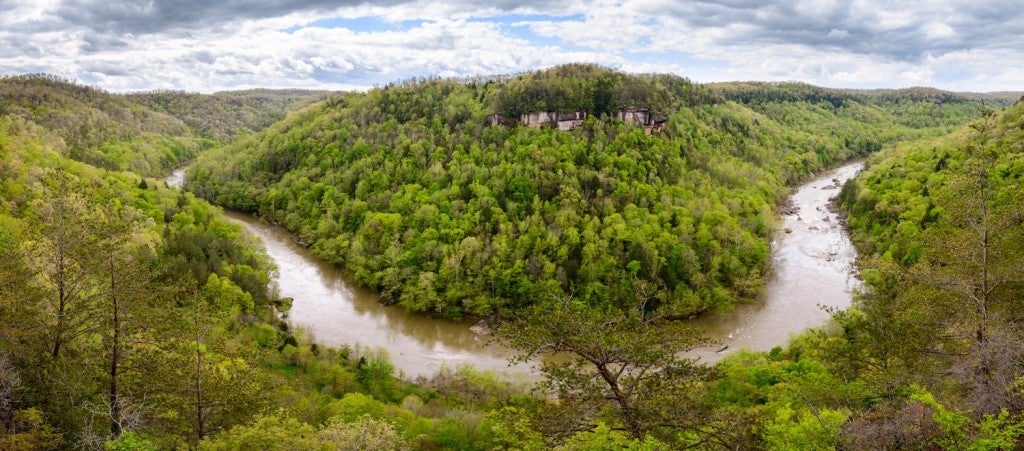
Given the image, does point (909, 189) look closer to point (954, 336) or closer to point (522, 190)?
point (522, 190)

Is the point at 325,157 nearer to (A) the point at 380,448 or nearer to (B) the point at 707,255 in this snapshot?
(B) the point at 707,255

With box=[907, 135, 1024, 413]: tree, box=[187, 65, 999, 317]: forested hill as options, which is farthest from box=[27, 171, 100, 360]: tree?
box=[187, 65, 999, 317]: forested hill

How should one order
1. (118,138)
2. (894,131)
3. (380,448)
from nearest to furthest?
(380,448) → (118,138) → (894,131)

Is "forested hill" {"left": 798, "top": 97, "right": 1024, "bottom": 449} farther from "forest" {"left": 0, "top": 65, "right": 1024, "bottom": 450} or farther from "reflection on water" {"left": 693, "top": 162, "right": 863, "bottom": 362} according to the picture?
"reflection on water" {"left": 693, "top": 162, "right": 863, "bottom": 362}

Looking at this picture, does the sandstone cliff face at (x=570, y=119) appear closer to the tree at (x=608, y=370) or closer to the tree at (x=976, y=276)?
the tree at (x=976, y=276)

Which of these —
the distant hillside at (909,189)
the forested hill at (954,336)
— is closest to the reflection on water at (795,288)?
the distant hillside at (909,189)

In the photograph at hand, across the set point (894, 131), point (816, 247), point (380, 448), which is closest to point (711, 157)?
point (816, 247)
